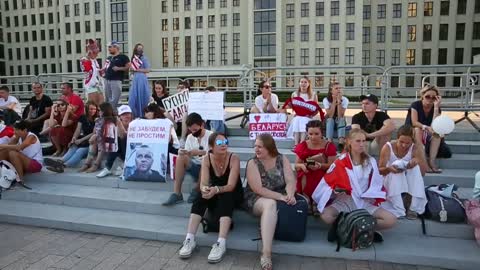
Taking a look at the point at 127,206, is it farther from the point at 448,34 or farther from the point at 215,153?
the point at 448,34

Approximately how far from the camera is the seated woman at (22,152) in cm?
642

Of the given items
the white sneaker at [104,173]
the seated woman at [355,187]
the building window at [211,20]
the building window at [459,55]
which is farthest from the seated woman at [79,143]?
the building window at [459,55]

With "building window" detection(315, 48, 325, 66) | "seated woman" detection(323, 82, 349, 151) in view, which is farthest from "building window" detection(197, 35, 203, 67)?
"seated woman" detection(323, 82, 349, 151)

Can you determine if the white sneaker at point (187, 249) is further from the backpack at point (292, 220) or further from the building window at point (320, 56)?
the building window at point (320, 56)

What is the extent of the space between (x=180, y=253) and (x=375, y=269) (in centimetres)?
212

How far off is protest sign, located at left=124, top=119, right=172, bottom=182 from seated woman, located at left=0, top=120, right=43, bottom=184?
178 cm

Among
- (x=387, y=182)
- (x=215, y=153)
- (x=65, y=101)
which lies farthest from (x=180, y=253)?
(x=65, y=101)

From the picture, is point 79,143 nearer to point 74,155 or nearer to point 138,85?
point 74,155

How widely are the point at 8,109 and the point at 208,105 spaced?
5257mm

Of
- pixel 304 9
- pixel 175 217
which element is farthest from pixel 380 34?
pixel 175 217

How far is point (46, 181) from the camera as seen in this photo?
672 cm

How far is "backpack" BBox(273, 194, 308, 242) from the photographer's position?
437 centimetres

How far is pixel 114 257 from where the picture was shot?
14.4 ft

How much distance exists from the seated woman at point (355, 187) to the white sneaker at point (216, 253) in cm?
125
